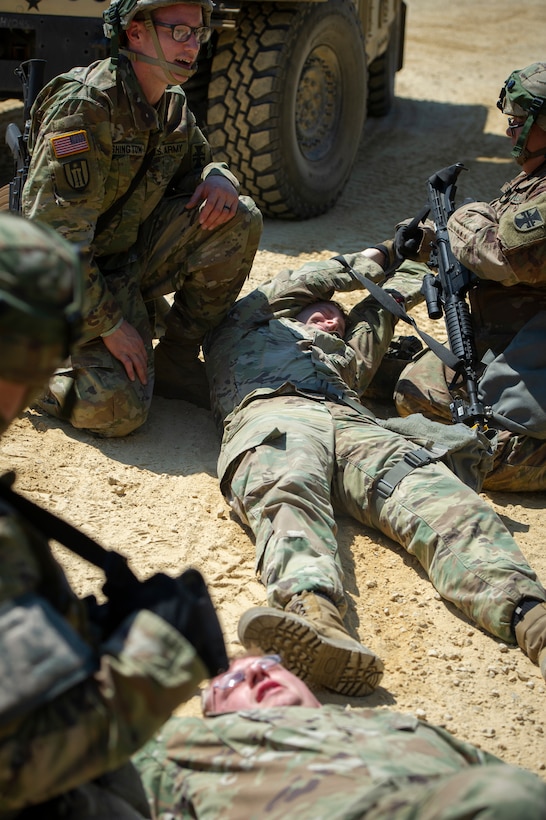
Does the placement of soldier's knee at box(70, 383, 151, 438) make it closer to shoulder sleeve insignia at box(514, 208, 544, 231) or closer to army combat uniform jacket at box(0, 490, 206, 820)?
shoulder sleeve insignia at box(514, 208, 544, 231)

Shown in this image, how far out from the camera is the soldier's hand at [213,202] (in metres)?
4.39

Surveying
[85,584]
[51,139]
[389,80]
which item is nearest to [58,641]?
[85,584]

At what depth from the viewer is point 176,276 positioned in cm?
450

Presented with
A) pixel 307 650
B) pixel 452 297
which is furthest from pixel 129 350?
pixel 307 650

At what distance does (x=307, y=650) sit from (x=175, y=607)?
1.12 meters

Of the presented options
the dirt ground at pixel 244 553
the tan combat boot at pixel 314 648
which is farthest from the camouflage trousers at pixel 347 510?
the tan combat boot at pixel 314 648

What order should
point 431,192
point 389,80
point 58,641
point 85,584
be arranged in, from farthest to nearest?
1. point 389,80
2. point 431,192
3. point 85,584
4. point 58,641

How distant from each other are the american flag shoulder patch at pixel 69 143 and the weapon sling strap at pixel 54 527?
239 cm

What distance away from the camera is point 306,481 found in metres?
3.43

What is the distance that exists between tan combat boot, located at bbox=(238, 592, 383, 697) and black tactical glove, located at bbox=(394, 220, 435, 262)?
8.06ft

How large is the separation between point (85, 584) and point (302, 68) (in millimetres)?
4540

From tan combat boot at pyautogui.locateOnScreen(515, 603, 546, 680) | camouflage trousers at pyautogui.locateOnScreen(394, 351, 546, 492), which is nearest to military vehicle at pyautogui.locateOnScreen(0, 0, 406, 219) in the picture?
camouflage trousers at pyautogui.locateOnScreen(394, 351, 546, 492)

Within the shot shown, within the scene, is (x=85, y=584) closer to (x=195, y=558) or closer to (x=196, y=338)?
(x=195, y=558)

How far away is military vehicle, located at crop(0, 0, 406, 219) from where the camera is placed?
593 cm
